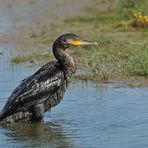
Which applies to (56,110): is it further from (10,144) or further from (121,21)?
(121,21)

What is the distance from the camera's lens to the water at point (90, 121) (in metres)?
9.73

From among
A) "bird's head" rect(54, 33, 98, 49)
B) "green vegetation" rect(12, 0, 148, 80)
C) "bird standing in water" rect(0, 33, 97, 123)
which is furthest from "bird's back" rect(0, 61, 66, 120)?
"green vegetation" rect(12, 0, 148, 80)

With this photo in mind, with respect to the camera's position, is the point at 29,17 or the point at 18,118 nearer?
the point at 18,118

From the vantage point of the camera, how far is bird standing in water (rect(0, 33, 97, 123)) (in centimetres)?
1111

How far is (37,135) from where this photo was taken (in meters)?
10.3

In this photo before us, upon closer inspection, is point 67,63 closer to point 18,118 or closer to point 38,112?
point 38,112

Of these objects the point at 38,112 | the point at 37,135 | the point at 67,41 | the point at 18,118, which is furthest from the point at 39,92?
the point at 37,135

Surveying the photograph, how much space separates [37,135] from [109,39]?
636cm

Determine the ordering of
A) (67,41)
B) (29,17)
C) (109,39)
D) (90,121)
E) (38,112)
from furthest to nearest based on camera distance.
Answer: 1. (29,17)
2. (109,39)
3. (67,41)
4. (38,112)
5. (90,121)

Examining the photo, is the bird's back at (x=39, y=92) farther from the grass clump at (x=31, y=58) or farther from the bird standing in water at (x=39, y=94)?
the grass clump at (x=31, y=58)

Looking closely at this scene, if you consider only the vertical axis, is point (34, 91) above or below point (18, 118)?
above

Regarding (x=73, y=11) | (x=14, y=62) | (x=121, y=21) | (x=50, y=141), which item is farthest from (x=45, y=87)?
(x=73, y=11)

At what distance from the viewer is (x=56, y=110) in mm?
11742

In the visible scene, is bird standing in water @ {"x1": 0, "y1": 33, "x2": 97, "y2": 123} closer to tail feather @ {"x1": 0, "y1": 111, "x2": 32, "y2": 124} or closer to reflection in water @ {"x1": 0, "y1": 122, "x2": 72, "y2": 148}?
tail feather @ {"x1": 0, "y1": 111, "x2": 32, "y2": 124}
